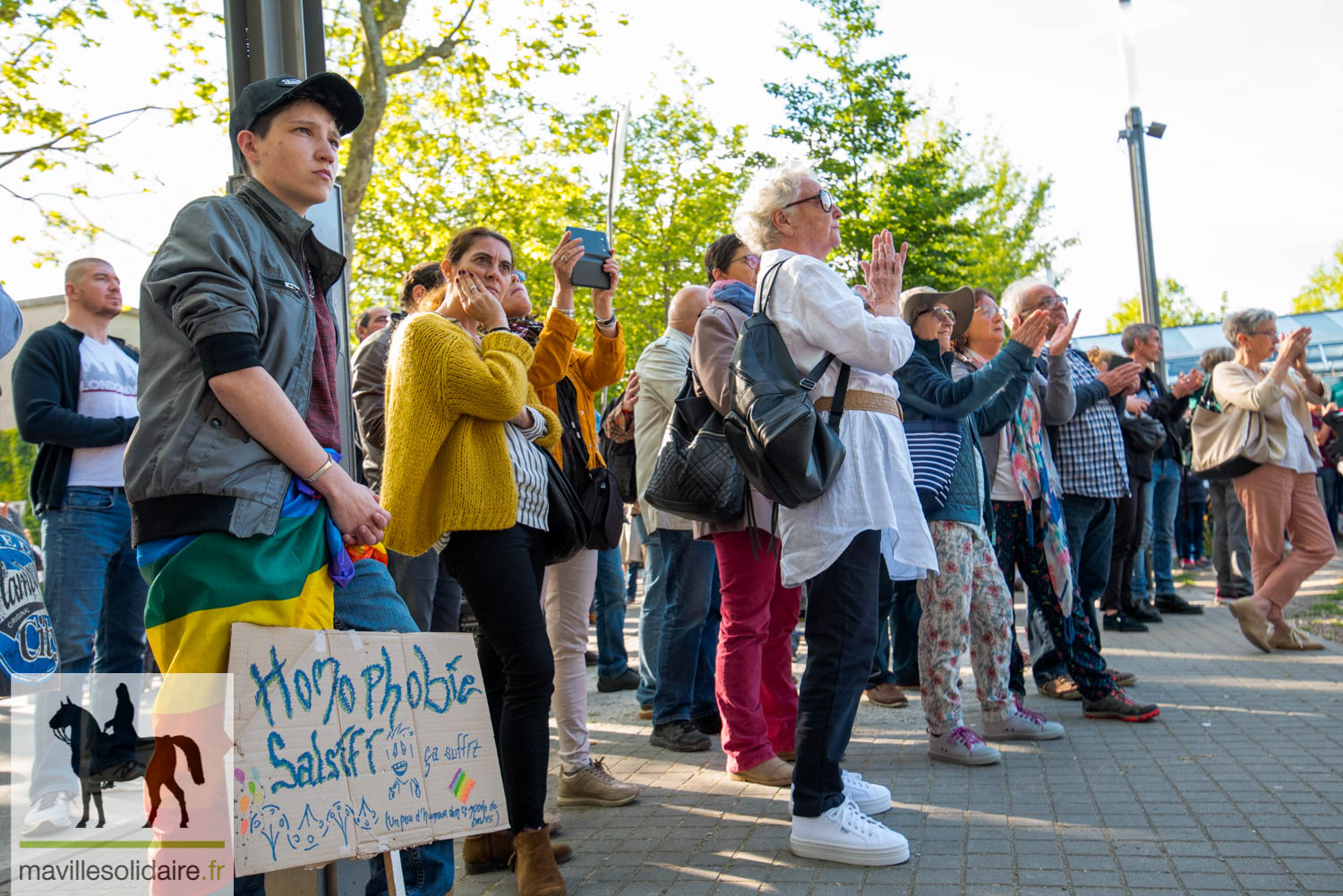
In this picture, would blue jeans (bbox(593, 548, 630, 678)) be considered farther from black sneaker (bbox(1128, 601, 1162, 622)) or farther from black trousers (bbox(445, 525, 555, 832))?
black sneaker (bbox(1128, 601, 1162, 622))

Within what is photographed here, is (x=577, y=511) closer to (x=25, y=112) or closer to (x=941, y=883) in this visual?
(x=941, y=883)

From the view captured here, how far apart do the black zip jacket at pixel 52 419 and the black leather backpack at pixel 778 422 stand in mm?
2835

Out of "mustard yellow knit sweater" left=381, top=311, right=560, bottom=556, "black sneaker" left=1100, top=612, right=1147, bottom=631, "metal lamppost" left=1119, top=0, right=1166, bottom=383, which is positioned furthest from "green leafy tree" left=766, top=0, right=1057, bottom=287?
"mustard yellow knit sweater" left=381, top=311, right=560, bottom=556

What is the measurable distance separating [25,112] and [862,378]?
7.38 m

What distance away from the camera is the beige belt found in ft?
13.0

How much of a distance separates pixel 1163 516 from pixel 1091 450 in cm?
468

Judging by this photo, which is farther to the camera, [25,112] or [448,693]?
[25,112]

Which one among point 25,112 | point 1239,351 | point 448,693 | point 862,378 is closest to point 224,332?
point 448,693

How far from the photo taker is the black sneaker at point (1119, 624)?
9273 millimetres

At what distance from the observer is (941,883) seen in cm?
349

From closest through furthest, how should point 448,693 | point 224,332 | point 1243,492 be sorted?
point 224,332 < point 448,693 < point 1243,492

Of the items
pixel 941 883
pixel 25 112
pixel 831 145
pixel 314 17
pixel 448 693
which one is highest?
pixel 831 145

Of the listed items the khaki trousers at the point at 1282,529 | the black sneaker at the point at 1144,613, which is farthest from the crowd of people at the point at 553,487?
the black sneaker at the point at 1144,613

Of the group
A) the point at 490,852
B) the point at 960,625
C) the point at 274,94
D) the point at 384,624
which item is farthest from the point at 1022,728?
the point at 274,94
